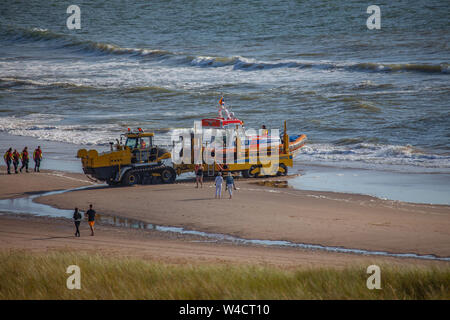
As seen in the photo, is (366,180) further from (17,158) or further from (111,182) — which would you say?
(17,158)

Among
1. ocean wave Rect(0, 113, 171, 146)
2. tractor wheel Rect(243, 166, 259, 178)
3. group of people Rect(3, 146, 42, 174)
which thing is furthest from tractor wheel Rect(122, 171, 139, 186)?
ocean wave Rect(0, 113, 171, 146)

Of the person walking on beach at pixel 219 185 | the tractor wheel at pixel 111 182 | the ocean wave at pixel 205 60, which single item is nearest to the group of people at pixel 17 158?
the tractor wheel at pixel 111 182

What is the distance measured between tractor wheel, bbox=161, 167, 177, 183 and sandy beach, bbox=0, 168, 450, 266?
89 centimetres

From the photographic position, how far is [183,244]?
681 inches

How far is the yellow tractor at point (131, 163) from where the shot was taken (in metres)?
25.0

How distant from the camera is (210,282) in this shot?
12305 mm

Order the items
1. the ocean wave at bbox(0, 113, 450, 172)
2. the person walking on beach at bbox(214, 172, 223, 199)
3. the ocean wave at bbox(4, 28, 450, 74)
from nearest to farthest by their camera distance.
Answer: the person walking on beach at bbox(214, 172, 223, 199) < the ocean wave at bbox(0, 113, 450, 172) < the ocean wave at bbox(4, 28, 450, 74)

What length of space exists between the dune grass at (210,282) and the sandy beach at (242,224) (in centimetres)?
204

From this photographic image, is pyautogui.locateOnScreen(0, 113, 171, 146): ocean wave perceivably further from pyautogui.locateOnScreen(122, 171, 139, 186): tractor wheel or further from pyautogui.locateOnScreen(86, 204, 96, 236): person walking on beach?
pyautogui.locateOnScreen(86, 204, 96, 236): person walking on beach

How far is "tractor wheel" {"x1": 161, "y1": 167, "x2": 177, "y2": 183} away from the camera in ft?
85.4

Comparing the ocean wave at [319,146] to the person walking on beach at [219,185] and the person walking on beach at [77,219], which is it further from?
the person walking on beach at [77,219]

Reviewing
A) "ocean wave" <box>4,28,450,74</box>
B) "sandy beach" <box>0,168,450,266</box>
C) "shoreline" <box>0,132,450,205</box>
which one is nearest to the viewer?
"sandy beach" <box>0,168,450,266</box>
